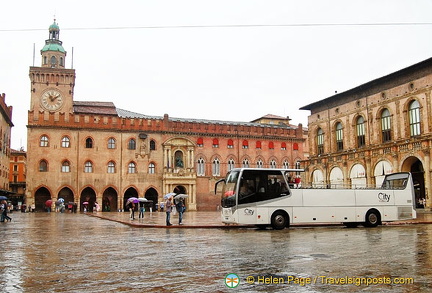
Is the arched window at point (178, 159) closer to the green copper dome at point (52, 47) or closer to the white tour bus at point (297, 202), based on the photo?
the green copper dome at point (52, 47)

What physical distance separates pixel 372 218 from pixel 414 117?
15417mm

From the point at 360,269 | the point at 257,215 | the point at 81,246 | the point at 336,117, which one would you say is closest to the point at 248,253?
the point at 360,269

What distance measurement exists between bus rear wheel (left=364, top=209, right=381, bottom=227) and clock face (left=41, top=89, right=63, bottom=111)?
42375mm

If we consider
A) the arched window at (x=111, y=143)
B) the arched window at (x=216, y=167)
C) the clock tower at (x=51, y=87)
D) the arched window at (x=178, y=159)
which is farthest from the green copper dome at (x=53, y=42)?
the arched window at (x=216, y=167)

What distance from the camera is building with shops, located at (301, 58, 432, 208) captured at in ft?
108

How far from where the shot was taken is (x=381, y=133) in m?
37.2

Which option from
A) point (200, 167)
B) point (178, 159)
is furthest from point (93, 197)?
point (200, 167)

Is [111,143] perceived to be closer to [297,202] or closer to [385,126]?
[385,126]

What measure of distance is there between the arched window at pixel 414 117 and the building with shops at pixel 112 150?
28578 mm

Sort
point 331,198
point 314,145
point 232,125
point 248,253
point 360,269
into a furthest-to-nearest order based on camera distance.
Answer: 1. point 232,125
2. point 314,145
3. point 331,198
4. point 248,253
5. point 360,269

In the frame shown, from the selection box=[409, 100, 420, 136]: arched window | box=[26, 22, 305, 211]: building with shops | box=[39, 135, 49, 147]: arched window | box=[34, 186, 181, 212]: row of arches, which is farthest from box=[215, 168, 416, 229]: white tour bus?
box=[39, 135, 49, 147]: arched window

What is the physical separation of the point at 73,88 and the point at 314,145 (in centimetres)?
3019

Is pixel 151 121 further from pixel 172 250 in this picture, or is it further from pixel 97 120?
pixel 172 250

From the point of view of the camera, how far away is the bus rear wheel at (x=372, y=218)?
2153 cm
